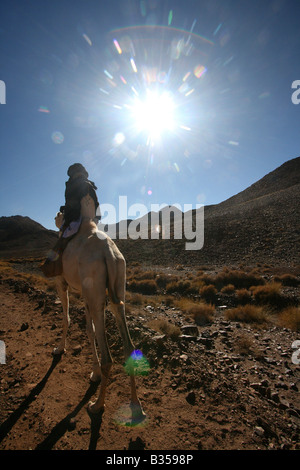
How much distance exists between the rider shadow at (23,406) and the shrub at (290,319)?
7054 mm

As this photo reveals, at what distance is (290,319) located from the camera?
7211mm

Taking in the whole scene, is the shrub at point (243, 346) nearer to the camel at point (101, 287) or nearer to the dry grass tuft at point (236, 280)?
the camel at point (101, 287)

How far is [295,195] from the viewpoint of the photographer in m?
36.7

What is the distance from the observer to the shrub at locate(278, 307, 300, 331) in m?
6.88

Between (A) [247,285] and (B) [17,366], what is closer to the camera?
(B) [17,366]

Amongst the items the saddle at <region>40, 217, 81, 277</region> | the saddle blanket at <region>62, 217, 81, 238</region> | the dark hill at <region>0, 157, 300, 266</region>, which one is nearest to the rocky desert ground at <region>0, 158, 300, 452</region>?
the saddle at <region>40, 217, 81, 277</region>

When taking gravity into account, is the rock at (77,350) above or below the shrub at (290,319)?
above

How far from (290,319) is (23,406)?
7793 mm

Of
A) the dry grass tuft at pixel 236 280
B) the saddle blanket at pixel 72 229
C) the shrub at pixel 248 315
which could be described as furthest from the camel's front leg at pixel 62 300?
the dry grass tuft at pixel 236 280

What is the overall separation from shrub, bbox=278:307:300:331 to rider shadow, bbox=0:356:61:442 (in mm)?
7054

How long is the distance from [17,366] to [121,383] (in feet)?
6.99

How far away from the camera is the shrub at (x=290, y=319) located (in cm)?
688
